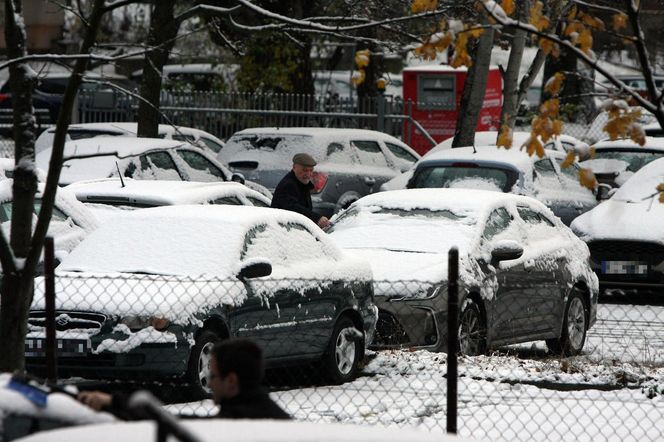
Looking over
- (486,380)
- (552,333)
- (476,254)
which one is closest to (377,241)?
(476,254)

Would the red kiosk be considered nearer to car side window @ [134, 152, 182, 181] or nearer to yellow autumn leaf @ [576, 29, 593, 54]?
car side window @ [134, 152, 182, 181]

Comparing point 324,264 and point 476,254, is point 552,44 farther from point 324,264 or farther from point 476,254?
point 476,254

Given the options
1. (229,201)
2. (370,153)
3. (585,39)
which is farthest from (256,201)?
(585,39)

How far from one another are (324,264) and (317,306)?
543mm

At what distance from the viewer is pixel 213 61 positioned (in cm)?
3259

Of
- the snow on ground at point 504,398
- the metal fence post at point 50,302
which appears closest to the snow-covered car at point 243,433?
the metal fence post at point 50,302

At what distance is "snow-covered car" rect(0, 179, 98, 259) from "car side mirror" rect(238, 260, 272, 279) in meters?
2.62

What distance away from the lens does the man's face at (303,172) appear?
13539 mm

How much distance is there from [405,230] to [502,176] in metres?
4.62

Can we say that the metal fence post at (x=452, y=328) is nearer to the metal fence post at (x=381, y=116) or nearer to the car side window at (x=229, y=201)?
the car side window at (x=229, y=201)

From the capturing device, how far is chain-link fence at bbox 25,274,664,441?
870 cm

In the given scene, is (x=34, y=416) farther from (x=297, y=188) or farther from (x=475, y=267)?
(x=297, y=188)

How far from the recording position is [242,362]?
4879 mm

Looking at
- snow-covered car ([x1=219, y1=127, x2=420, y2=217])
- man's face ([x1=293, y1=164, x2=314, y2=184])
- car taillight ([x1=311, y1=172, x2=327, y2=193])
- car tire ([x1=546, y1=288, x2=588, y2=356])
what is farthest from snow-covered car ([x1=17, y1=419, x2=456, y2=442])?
snow-covered car ([x1=219, y1=127, x2=420, y2=217])
